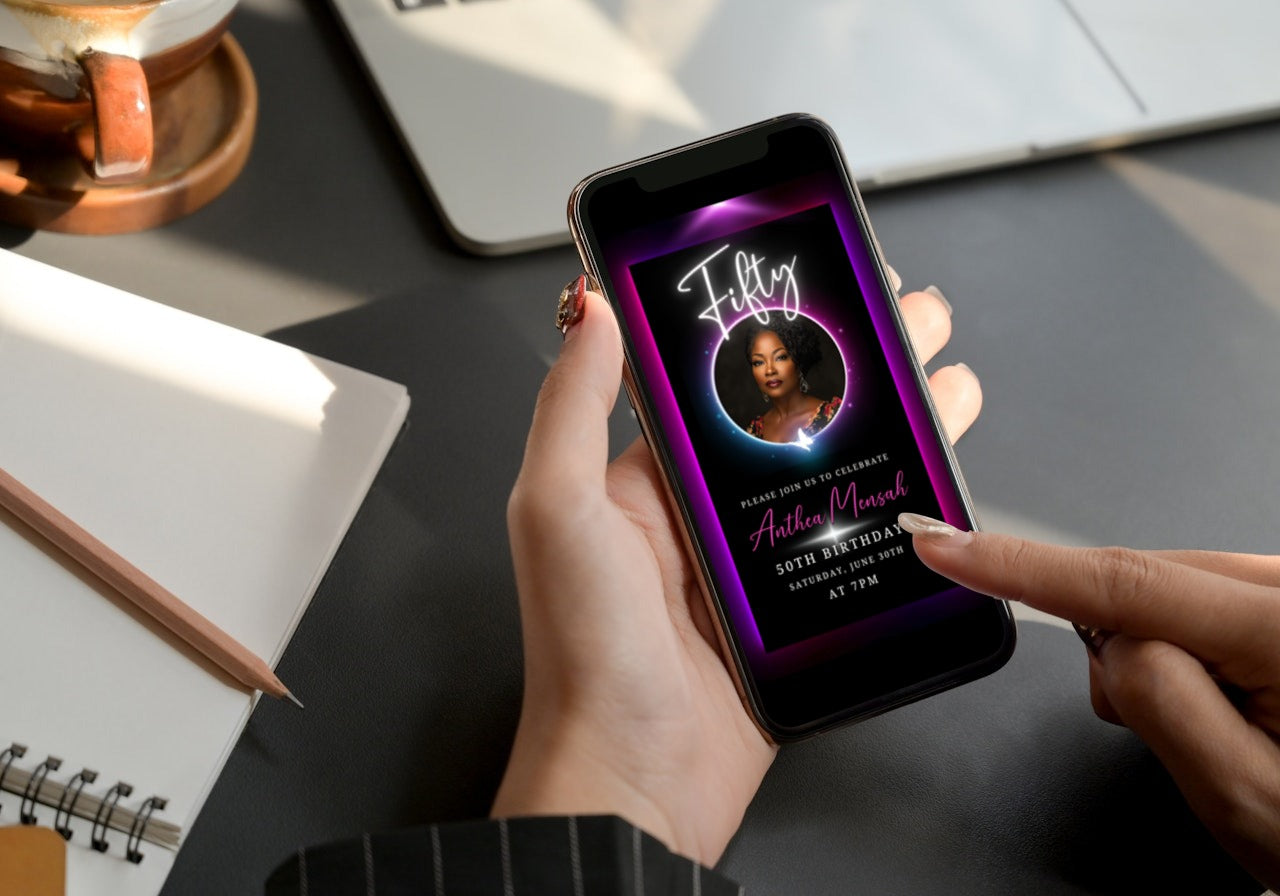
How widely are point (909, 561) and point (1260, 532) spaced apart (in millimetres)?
240

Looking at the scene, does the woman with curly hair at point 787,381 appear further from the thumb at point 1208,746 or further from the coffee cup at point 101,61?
the coffee cup at point 101,61

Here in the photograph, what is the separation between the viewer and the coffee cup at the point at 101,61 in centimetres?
52

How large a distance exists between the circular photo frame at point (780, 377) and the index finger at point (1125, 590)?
9cm

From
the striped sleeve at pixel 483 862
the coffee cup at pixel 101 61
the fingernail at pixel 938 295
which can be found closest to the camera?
the striped sleeve at pixel 483 862

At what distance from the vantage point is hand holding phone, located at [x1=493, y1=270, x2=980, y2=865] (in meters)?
0.47

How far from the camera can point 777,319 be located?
54cm

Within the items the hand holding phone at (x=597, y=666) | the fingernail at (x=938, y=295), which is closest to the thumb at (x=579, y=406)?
the hand holding phone at (x=597, y=666)

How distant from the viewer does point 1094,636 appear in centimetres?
53

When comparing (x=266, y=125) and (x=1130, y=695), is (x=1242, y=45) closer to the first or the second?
(x=1130, y=695)

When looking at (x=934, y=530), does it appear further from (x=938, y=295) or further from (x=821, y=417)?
(x=938, y=295)

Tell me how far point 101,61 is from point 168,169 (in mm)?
115

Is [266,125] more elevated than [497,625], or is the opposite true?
[266,125]

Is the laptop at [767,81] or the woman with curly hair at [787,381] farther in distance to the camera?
the laptop at [767,81]

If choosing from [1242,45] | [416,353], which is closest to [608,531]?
[416,353]
